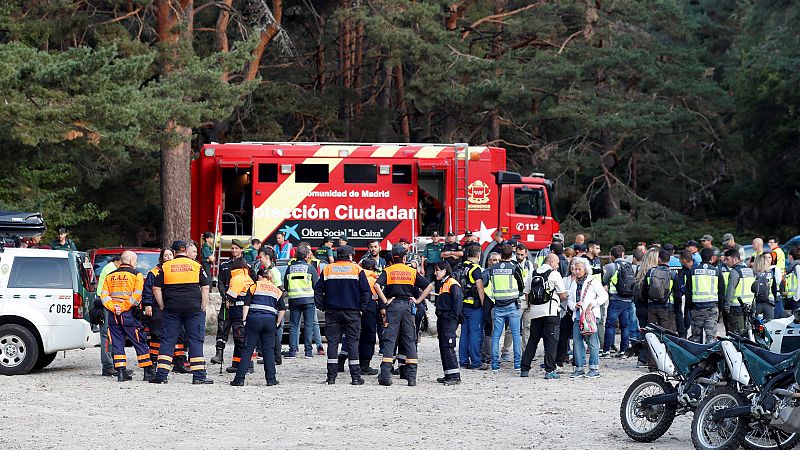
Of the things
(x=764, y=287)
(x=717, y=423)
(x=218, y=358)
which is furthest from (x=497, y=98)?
(x=717, y=423)

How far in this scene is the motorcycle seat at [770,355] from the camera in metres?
9.98

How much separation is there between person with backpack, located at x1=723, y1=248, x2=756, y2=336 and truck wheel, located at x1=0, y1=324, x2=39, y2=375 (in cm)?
990

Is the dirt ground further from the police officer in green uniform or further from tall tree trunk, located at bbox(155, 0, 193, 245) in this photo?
tall tree trunk, located at bbox(155, 0, 193, 245)

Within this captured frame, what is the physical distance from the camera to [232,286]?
15.8 m

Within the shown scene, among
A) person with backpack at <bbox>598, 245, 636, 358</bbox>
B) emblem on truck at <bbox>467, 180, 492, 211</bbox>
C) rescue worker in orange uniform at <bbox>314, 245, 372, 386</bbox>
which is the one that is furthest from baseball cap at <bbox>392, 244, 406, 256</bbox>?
emblem on truck at <bbox>467, 180, 492, 211</bbox>

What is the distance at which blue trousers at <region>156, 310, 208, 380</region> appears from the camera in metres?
15.2

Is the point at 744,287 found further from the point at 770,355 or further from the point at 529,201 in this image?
the point at 529,201

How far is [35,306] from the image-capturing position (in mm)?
15930

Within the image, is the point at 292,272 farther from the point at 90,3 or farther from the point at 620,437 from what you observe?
the point at 90,3

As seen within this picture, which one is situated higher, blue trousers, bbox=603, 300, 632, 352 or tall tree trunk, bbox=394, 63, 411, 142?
tall tree trunk, bbox=394, 63, 411, 142

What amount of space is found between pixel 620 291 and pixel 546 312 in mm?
2535

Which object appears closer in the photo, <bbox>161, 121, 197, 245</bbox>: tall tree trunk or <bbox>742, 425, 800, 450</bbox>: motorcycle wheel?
<bbox>742, 425, 800, 450</bbox>: motorcycle wheel

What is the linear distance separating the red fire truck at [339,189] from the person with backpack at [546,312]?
8570mm

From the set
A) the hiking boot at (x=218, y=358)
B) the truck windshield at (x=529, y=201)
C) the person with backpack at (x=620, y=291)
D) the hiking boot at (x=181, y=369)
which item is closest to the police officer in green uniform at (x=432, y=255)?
the truck windshield at (x=529, y=201)
